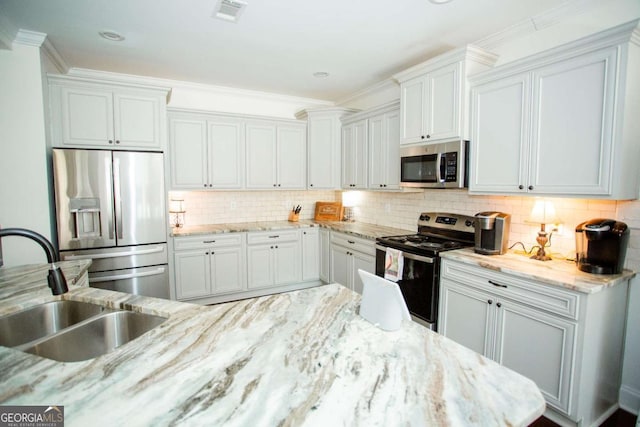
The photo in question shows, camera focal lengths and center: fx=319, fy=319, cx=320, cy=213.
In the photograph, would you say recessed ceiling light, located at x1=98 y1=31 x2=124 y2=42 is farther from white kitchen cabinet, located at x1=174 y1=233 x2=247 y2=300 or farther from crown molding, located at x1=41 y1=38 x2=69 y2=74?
white kitchen cabinet, located at x1=174 y1=233 x2=247 y2=300

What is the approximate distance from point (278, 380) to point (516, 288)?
5.86 ft

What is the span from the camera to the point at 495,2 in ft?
7.16

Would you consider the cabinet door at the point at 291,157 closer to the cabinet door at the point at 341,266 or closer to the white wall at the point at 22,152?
the cabinet door at the point at 341,266

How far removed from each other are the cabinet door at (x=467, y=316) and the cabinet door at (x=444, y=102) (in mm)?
1273

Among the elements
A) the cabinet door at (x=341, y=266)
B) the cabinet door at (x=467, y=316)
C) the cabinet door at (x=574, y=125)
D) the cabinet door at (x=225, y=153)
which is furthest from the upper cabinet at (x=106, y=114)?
the cabinet door at (x=574, y=125)

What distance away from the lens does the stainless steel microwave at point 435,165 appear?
2.68m

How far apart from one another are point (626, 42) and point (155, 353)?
2.77m

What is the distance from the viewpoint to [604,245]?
6.25 ft

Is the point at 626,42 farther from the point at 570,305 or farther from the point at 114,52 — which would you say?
the point at 114,52

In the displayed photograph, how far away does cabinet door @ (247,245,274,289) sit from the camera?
4012mm

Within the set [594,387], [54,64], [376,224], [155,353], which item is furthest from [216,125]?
[594,387]

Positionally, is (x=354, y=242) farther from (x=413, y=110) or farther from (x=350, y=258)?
(x=413, y=110)

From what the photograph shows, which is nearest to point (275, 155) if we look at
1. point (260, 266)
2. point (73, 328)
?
point (260, 266)

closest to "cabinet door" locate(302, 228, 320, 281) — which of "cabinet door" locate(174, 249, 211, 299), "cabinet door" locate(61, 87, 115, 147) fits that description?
"cabinet door" locate(174, 249, 211, 299)
